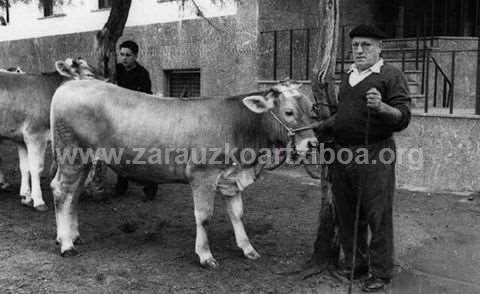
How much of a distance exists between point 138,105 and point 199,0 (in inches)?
281

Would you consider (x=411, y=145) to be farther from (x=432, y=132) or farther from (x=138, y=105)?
(x=138, y=105)

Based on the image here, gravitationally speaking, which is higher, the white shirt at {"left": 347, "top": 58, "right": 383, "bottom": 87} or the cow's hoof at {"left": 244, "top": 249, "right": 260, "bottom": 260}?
the white shirt at {"left": 347, "top": 58, "right": 383, "bottom": 87}

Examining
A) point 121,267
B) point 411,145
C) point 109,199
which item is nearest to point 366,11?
point 411,145

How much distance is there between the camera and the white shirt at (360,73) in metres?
4.37

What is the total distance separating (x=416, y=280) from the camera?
483 cm

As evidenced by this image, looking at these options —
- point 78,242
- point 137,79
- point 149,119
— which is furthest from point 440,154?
point 78,242

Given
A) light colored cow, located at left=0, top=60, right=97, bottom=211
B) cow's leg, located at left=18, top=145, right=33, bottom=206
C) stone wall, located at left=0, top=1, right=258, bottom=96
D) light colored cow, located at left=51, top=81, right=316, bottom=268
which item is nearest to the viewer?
light colored cow, located at left=51, top=81, right=316, bottom=268

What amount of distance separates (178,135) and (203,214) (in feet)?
2.45

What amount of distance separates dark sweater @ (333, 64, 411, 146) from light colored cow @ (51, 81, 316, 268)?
43 cm

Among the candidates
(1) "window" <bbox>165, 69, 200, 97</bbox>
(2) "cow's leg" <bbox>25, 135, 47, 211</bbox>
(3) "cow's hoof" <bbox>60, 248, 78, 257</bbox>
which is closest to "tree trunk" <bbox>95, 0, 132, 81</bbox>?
(2) "cow's leg" <bbox>25, 135, 47, 211</bbox>

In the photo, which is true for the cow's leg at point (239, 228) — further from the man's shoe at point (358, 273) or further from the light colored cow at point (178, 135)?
the man's shoe at point (358, 273)

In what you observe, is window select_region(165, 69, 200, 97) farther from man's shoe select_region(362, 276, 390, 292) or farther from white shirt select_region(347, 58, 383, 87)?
man's shoe select_region(362, 276, 390, 292)

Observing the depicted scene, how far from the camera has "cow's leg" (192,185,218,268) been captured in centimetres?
494

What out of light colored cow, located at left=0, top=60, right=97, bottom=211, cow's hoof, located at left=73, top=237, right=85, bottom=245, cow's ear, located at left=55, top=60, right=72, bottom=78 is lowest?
cow's hoof, located at left=73, top=237, right=85, bottom=245
